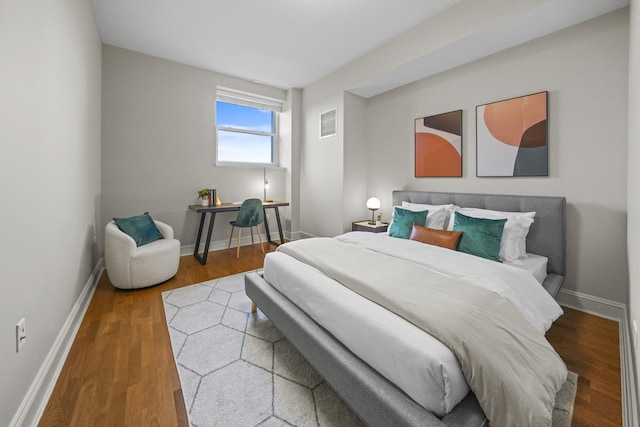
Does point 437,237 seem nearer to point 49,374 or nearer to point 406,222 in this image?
point 406,222

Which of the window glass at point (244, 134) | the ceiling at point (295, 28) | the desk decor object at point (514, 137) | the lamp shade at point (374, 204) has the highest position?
the ceiling at point (295, 28)

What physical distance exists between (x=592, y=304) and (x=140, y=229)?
4384mm

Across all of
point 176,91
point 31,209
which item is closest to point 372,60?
point 176,91

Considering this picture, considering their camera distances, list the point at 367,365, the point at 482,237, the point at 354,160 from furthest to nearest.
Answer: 1. the point at 354,160
2. the point at 482,237
3. the point at 367,365

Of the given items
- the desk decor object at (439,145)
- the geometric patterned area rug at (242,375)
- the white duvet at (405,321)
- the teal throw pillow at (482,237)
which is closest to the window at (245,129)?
the desk decor object at (439,145)

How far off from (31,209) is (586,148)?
3.83 meters

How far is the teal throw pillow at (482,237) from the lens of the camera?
86.3 inches

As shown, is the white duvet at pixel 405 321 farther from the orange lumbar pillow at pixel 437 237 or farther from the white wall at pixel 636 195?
the white wall at pixel 636 195

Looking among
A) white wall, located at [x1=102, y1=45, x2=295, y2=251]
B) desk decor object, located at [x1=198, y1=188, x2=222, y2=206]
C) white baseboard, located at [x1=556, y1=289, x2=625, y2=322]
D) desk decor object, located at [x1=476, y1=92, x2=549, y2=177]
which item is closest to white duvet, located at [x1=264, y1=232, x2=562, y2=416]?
white baseboard, located at [x1=556, y1=289, x2=625, y2=322]

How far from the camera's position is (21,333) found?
→ 3.98ft

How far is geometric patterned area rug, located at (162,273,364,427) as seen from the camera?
131 centimetres

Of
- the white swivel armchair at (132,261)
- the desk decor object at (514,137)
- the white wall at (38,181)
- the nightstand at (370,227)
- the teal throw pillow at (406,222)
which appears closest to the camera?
the white wall at (38,181)

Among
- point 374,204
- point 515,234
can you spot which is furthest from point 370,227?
point 515,234

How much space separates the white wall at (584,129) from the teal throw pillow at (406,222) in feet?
2.45
